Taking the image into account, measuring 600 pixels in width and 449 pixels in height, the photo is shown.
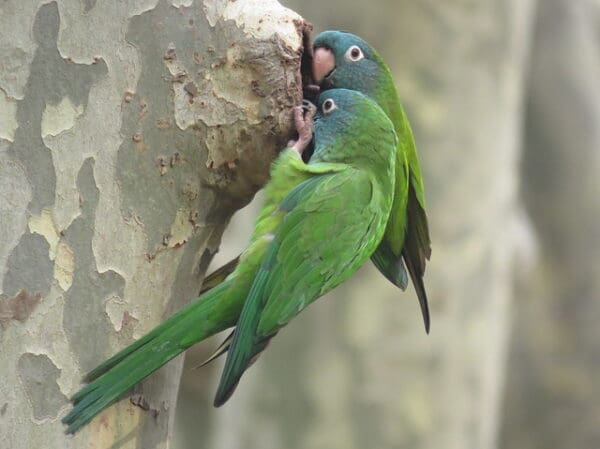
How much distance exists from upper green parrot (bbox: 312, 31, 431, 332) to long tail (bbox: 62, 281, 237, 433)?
1.70ft

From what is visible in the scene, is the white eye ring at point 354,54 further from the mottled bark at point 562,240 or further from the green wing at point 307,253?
the mottled bark at point 562,240

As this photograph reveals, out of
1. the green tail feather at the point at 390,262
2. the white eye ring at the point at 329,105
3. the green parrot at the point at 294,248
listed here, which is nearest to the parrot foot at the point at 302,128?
the green parrot at the point at 294,248

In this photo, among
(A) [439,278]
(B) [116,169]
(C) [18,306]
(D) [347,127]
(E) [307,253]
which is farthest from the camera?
(A) [439,278]

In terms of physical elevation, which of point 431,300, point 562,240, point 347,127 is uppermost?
point 347,127

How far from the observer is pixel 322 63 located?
206 centimetres

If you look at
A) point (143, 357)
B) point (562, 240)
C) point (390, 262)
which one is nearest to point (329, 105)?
point (390, 262)

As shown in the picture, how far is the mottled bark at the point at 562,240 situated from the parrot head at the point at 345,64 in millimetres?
3999

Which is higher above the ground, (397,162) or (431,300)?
(397,162)

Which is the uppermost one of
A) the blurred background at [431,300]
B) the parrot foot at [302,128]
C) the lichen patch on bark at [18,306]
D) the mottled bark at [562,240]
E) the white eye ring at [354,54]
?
the lichen patch on bark at [18,306]

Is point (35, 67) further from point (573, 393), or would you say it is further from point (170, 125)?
point (573, 393)

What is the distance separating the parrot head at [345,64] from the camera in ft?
6.74

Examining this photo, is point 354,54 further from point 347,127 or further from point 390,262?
point 390,262

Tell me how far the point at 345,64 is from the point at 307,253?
0.53 meters

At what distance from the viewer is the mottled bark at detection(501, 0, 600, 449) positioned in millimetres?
5898
